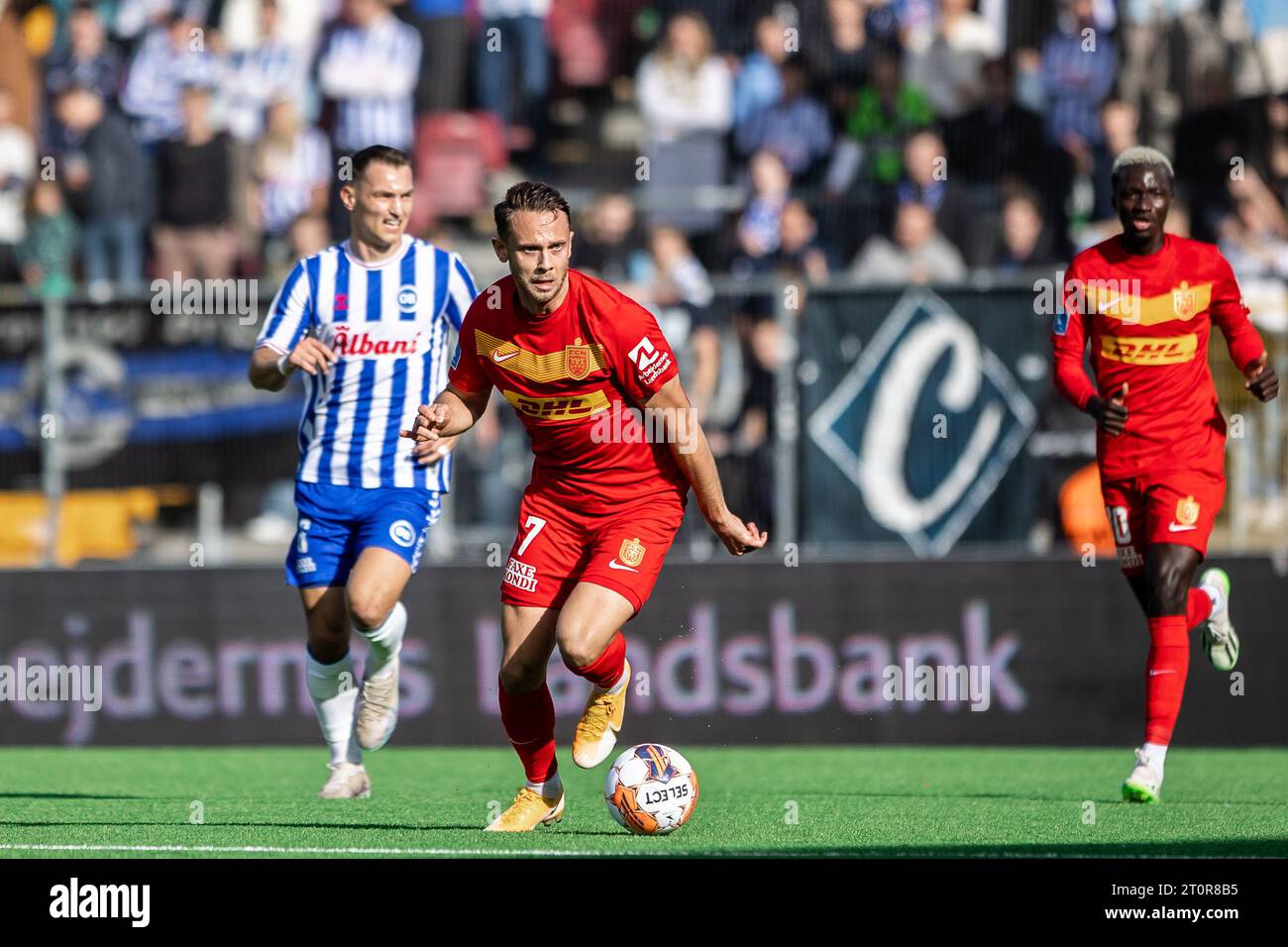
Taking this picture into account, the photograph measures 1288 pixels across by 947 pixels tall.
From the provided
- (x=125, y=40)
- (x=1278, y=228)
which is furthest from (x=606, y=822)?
(x=125, y=40)

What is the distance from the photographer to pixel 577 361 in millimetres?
7098

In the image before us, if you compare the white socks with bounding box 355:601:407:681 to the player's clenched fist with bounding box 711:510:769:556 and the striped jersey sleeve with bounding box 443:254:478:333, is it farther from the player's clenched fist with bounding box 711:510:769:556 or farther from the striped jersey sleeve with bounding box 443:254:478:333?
the player's clenched fist with bounding box 711:510:769:556

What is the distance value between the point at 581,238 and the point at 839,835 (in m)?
7.57

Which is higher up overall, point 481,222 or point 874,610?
point 481,222

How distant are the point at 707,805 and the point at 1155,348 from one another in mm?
2756

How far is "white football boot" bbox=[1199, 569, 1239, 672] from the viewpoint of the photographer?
30.0 feet

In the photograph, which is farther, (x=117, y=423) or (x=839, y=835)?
(x=117, y=423)

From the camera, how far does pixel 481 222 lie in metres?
15.2

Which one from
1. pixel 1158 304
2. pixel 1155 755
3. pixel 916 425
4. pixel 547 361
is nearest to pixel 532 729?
pixel 547 361

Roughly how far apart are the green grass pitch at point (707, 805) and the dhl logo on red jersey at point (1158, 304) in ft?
6.74

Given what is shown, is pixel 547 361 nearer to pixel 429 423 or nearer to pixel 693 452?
pixel 429 423

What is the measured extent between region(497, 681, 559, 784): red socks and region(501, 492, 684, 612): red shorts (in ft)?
1.18

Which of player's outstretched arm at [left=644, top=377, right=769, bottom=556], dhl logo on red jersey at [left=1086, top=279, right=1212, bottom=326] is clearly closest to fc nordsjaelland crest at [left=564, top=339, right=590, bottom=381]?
player's outstretched arm at [left=644, top=377, right=769, bottom=556]

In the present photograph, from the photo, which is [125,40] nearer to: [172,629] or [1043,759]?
[172,629]
